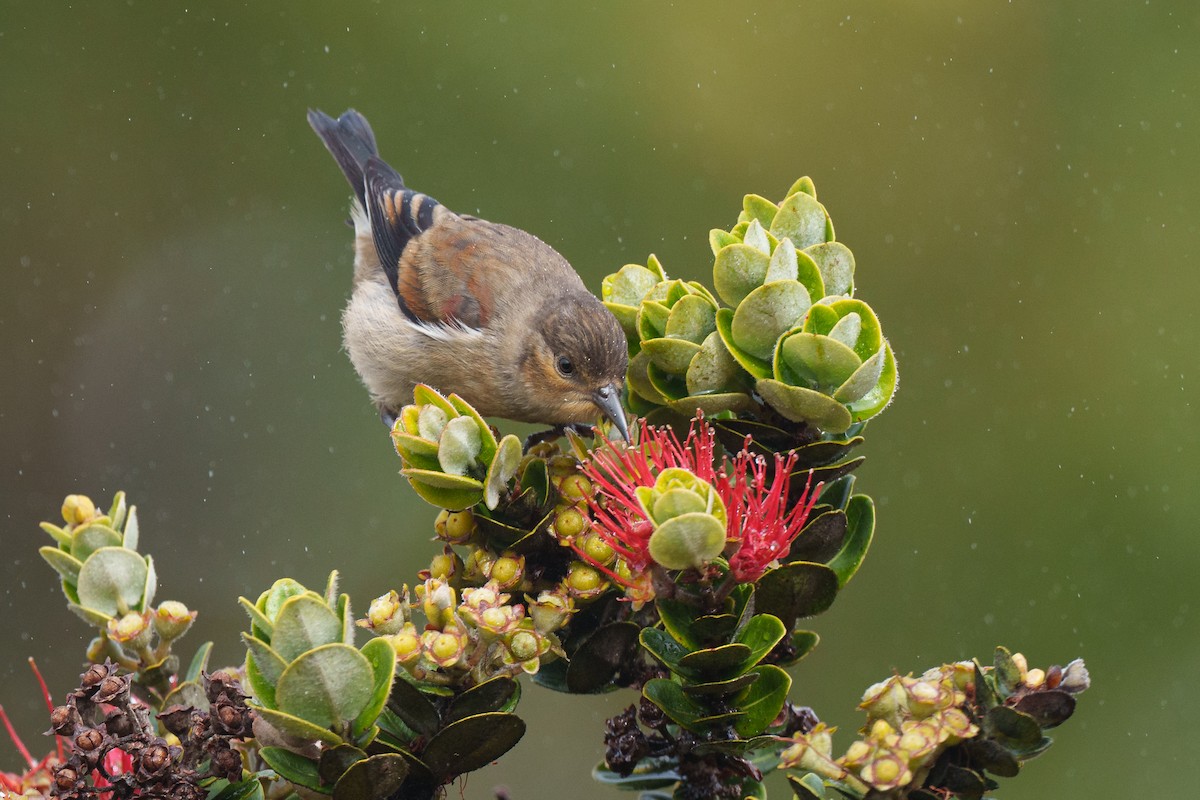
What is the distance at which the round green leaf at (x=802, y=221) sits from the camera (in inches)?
56.9

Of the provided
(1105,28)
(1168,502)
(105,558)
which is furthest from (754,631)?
(1105,28)

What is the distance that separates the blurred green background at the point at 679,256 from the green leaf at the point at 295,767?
126 inches

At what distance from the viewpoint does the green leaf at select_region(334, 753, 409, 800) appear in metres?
1.01

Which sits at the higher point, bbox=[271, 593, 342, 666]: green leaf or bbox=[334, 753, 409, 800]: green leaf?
bbox=[271, 593, 342, 666]: green leaf

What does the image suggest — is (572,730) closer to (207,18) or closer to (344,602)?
(207,18)

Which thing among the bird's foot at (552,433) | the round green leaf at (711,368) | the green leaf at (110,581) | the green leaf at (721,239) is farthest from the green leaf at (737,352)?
the bird's foot at (552,433)

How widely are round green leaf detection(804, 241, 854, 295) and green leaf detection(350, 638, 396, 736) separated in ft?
2.11

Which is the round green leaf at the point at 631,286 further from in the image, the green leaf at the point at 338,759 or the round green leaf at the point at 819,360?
the green leaf at the point at 338,759

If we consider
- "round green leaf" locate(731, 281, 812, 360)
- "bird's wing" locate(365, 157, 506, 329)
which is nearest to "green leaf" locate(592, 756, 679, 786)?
"round green leaf" locate(731, 281, 812, 360)

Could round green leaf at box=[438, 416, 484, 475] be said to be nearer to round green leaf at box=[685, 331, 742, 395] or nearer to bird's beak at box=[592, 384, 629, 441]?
round green leaf at box=[685, 331, 742, 395]

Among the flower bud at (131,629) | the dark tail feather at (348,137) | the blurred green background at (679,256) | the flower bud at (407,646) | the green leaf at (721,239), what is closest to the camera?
the flower bud at (407,646)

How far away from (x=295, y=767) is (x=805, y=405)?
1.87ft

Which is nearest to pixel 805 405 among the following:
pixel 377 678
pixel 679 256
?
pixel 377 678

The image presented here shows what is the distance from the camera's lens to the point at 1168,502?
376 centimetres
